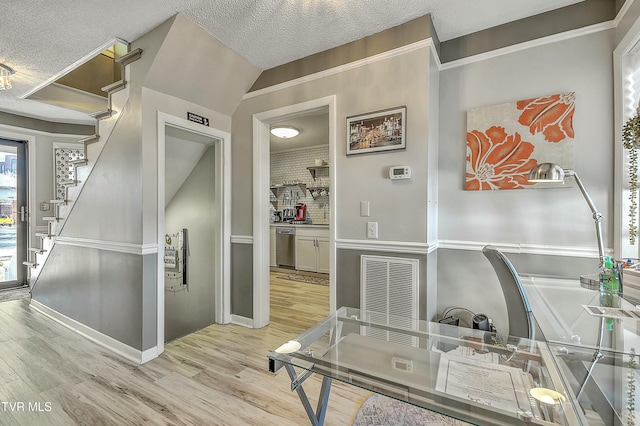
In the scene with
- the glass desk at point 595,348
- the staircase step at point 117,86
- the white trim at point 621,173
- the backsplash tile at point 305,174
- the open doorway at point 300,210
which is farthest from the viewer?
the backsplash tile at point 305,174

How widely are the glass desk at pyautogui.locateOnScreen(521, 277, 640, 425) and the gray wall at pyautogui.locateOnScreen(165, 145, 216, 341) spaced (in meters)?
3.10

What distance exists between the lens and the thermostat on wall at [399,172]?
6.99 ft

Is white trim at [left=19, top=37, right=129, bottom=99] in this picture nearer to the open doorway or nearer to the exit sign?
the exit sign

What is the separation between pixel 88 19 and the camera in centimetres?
217

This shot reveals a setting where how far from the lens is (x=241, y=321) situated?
120 inches

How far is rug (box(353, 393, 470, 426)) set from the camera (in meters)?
1.58

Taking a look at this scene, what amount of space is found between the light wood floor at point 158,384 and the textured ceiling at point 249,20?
2.72m

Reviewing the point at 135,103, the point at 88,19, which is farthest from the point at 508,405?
the point at 88,19

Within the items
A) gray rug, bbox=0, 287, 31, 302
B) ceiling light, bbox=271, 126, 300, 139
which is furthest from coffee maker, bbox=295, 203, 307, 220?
gray rug, bbox=0, 287, 31, 302

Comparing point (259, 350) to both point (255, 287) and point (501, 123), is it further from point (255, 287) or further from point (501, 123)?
point (501, 123)

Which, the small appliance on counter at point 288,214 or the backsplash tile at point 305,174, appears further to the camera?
the small appliance on counter at point 288,214

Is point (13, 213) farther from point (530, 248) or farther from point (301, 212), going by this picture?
point (530, 248)

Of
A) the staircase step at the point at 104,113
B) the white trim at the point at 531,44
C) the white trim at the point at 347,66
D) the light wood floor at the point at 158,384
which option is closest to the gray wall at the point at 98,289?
the light wood floor at the point at 158,384

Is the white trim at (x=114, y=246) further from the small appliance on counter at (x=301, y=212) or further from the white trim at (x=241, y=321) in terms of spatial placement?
the small appliance on counter at (x=301, y=212)
